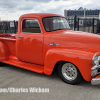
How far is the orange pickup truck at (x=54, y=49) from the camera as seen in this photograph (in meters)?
3.06

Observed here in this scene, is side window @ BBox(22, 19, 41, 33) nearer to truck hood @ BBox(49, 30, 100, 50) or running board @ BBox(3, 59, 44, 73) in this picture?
truck hood @ BBox(49, 30, 100, 50)

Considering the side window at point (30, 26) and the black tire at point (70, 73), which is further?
the side window at point (30, 26)

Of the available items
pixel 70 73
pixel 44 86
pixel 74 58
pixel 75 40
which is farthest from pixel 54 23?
pixel 44 86

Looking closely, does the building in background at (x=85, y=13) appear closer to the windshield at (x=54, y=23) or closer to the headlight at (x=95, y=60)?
the windshield at (x=54, y=23)

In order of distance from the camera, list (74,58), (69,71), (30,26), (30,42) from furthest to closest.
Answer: (30,26)
(30,42)
(69,71)
(74,58)

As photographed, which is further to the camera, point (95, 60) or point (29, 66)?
point (29, 66)

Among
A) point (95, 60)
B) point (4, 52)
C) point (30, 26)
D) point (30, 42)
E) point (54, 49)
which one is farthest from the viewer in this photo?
point (4, 52)

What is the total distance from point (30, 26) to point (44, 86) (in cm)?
200

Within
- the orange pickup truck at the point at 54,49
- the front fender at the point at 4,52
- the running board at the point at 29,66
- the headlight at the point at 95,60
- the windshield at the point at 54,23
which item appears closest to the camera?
the headlight at the point at 95,60

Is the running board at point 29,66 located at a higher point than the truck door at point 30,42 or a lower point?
lower

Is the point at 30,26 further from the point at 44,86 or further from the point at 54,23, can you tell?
the point at 44,86

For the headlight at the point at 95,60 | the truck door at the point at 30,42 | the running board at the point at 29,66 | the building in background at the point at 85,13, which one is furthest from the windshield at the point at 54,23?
the building in background at the point at 85,13

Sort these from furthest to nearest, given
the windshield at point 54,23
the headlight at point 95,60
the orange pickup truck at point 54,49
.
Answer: the windshield at point 54,23 < the orange pickup truck at point 54,49 < the headlight at point 95,60

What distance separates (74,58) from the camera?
122 inches
